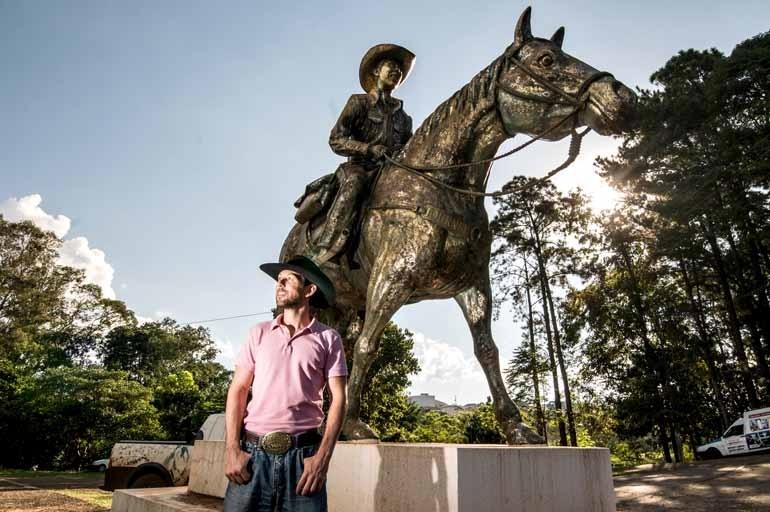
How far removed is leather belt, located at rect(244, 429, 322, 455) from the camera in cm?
177

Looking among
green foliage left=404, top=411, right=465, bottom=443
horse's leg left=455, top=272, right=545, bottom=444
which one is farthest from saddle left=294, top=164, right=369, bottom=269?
green foliage left=404, top=411, right=465, bottom=443

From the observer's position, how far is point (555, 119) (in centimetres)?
336

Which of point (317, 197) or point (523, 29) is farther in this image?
point (317, 197)

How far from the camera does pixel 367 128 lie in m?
4.47

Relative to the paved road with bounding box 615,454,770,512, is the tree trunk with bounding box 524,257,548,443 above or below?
above

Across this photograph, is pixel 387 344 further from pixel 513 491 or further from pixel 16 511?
pixel 513 491

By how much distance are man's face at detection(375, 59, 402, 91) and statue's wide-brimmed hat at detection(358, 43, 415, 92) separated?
0.16 feet

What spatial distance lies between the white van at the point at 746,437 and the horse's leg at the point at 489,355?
19.2m

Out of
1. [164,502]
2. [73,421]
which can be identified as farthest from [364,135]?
[73,421]

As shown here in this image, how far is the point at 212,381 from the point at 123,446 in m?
43.1

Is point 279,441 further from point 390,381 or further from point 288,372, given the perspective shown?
point 390,381

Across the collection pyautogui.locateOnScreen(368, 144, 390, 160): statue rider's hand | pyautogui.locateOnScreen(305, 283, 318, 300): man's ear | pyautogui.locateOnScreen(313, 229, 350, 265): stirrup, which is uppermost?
pyautogui.locateOnScreen(368, 144, 390, 160): statue rider's hand

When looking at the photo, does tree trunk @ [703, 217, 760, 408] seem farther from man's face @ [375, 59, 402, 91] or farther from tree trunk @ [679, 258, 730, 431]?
man's face @ [375, 59, 402, 91]

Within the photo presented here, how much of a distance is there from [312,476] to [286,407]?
0.89 feet
